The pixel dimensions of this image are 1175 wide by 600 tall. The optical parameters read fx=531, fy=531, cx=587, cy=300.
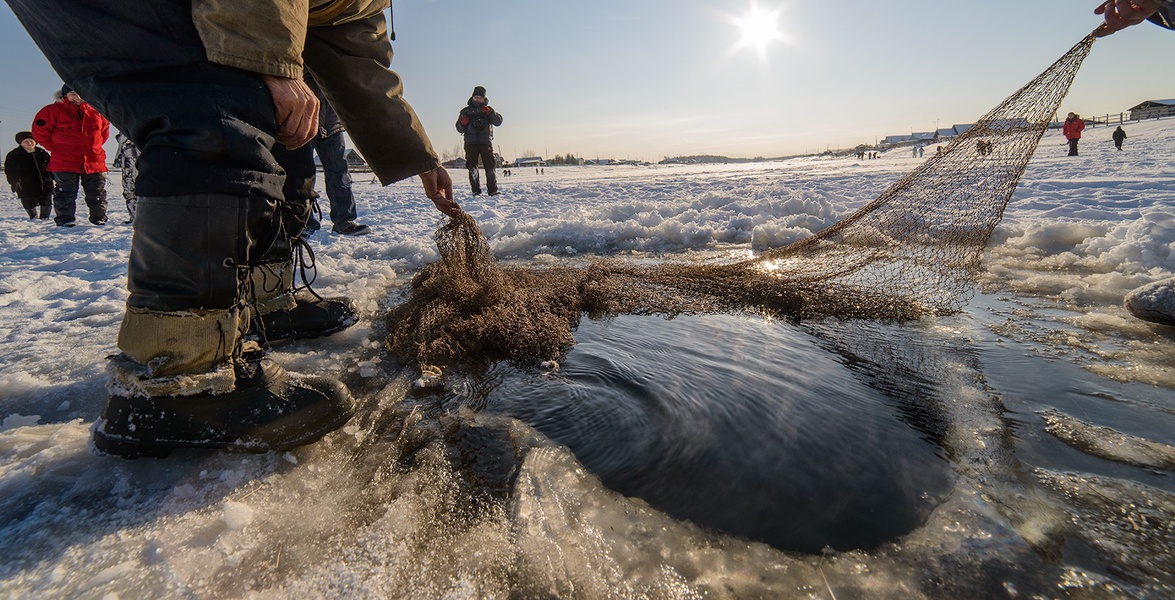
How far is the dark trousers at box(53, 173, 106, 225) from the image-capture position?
7180 millimetres

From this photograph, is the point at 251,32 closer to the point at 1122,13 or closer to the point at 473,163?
the point at 1122,13

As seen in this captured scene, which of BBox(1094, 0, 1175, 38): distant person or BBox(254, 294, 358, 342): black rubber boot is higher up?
BBox(1094, 0, 1175, 38): distant person

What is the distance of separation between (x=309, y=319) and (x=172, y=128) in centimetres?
128

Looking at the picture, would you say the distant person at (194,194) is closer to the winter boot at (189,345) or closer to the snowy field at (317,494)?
the winter boot at (189,345)

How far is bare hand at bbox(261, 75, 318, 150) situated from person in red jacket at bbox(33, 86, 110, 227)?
8.31m

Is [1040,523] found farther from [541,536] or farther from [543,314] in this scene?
[543,314]

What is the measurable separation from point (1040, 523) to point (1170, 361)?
1572 millimetres

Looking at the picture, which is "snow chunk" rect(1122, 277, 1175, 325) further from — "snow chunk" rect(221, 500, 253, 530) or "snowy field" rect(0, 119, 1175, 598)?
"snow chunk" rect(221, 500, 253, 530)

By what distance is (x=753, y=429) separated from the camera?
5.02 ft

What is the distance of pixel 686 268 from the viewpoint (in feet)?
11.3

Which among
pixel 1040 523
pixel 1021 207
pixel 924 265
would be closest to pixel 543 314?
pixel 1040 523

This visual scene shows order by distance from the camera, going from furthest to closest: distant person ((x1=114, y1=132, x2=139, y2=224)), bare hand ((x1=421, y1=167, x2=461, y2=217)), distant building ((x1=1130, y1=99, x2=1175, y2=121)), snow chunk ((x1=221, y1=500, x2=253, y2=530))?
distant building ((x1=1130, y1=99, x2=1175, y2=121)) → distant person ((x1=114, y1=132, x2=139, y2=224)) → bare hand ((x1=421, y1=167, x2=461, y2=217)) → snow chunk ((x1=221, y1=500, x2=253, y2=530))

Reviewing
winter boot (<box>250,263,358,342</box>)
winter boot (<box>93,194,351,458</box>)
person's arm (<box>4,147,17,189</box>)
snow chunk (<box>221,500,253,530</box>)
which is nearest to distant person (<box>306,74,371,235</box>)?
winter boot (<box>250,263,358,342</box>)

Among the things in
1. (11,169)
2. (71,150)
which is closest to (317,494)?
(71,150)
